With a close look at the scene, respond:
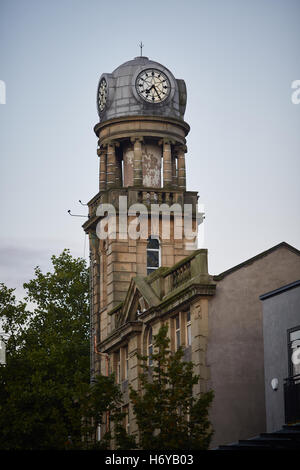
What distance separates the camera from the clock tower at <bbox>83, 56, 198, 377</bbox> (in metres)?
66.0

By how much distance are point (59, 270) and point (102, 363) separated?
1829cm

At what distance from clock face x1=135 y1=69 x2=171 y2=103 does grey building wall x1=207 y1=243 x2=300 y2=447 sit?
62.0 ft

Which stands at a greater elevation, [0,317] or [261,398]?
[0,317]

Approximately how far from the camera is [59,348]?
7475 cm

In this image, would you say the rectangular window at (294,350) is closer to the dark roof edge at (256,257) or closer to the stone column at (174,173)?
the dark roof edge at (256,257)

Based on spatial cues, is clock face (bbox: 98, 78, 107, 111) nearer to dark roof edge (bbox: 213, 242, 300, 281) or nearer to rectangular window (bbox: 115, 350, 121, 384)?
rectangular window (bbox: 115, 350, 121, 384)

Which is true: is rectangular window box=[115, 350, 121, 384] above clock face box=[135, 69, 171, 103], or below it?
below

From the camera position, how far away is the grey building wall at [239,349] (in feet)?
161

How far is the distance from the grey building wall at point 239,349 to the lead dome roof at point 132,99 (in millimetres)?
18514

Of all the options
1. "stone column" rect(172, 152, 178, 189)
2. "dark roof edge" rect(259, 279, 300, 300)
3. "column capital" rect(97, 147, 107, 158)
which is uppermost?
"column capital" rect(97, 147, 107, 158)

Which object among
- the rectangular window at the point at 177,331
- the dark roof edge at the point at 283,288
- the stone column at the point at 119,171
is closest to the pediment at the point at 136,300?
the rectangular window at the point at 177,331

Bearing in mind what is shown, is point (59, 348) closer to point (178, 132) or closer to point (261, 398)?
point (178, 132)

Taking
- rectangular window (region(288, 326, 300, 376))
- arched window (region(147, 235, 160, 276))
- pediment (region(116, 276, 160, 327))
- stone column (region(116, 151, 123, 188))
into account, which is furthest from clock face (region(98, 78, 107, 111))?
rectangular window (region(288, 326, 300, 376))
